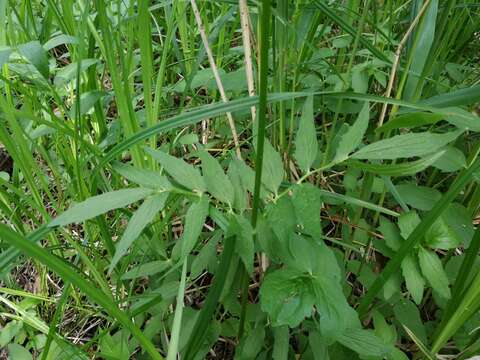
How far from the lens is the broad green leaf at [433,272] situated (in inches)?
24.3

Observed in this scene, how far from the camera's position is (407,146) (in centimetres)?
54

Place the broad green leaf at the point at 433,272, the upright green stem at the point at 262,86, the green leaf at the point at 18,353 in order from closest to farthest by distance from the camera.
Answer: the upright green stem at the point at 262,86, the broad green leaf at the point at 433,272, the green leaf at the point at 18,353

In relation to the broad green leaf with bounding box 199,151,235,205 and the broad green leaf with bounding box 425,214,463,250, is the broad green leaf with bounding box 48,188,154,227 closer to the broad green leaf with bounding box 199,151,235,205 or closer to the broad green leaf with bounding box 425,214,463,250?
the broad green leaf with bounding box 199,151,235,205

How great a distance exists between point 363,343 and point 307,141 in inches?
10.5

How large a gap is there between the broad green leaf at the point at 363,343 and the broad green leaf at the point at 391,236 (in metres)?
0.13

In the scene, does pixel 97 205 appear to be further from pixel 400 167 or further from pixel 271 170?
pixel 400 167

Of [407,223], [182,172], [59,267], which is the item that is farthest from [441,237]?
[59,267]

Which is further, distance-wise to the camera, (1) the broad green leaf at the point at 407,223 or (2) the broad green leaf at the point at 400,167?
(1) the broad green leaf at the point at 407,223

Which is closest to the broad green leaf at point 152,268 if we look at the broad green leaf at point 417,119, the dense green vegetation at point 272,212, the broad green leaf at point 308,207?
the dense green vegetation at point 272,212

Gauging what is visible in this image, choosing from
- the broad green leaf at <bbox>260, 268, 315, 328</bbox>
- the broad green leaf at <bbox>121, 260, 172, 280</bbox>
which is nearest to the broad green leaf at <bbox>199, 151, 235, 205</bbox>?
the broad green leaf at <bbox>260, 268, 315, 328</bbox>

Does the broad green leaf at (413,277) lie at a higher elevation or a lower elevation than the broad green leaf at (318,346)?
higher

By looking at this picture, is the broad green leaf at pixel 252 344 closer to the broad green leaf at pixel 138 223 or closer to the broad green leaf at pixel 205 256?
the broad green leaf at pixel 205 256

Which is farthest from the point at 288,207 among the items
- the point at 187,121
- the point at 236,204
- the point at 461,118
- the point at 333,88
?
the point at 333,88

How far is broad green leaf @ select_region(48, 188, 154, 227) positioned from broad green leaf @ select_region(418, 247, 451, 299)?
1.22ft
